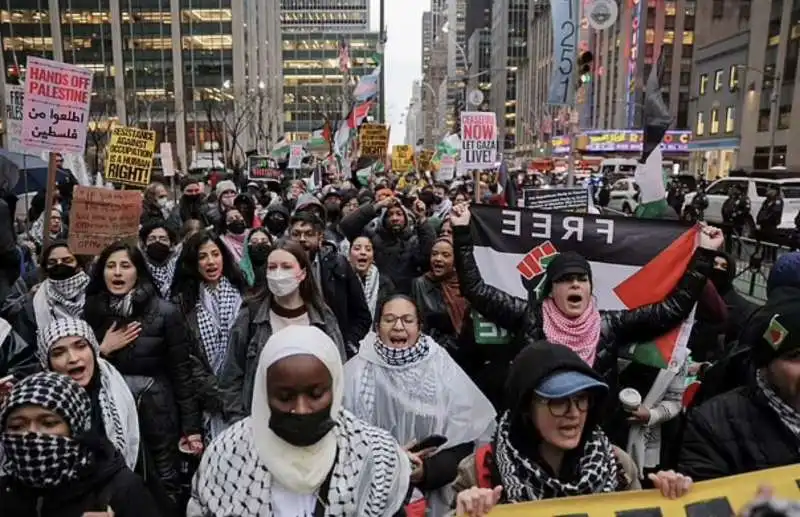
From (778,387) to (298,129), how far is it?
102 metres

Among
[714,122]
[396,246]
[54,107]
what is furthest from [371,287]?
[714,122]

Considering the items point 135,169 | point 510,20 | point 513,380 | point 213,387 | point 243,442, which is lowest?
point 213,387

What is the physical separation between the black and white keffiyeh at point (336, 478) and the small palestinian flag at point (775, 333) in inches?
58.7

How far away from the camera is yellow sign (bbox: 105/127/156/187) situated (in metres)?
9.25

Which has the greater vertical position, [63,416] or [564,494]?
[63,416]

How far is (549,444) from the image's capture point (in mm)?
2350

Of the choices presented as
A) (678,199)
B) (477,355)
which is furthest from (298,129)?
(477,355)

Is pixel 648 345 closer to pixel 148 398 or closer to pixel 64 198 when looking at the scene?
pixel 148 398

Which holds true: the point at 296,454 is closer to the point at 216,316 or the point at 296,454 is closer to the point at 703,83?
the point at 216,316

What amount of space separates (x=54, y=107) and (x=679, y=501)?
22.3 ft

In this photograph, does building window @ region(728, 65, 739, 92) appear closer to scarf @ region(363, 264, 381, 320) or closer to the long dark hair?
scarf @ region(363, 264, 381, 320)

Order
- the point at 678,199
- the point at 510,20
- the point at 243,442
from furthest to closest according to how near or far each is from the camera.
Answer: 1. the point at 510,20
2. the point at 678,199
3. the point at 243,442

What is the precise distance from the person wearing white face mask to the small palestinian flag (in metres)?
2.47

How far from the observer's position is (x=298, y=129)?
10081 cm
